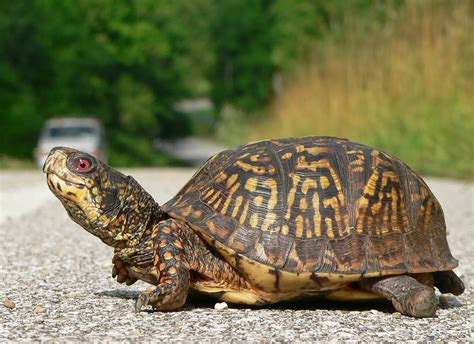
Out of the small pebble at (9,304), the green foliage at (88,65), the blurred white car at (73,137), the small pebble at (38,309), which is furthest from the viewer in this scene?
the green foliage at (88,65)

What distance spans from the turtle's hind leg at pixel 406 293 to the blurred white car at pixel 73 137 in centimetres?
1768

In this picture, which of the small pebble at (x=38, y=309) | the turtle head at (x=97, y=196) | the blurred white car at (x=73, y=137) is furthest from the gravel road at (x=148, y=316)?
the blurred white car at (x=73, y=137)

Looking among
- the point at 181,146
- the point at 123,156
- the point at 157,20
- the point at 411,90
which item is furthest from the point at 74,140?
the point at 181,146

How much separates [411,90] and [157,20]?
30.9 metres

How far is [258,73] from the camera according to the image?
56625 mm

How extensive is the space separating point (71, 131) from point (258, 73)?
34184 millimetres

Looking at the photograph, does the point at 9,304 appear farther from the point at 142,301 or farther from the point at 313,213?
the point at 313,213

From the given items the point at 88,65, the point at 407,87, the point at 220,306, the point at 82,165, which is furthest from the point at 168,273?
the point at 88,65

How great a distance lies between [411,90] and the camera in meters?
17.5

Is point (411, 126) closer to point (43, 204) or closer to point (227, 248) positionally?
point (43, 204)

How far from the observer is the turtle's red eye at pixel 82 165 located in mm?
4555

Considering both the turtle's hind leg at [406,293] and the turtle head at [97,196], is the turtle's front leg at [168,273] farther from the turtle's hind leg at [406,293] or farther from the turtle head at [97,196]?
the turtle's hind leg at [406,293]

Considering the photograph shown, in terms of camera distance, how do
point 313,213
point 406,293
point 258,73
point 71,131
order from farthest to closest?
point 258,73, point 71,131, point 313,213, point 406,293

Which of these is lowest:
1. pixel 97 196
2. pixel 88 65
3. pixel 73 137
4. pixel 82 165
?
pixel 97 196
